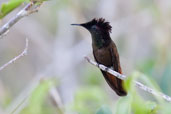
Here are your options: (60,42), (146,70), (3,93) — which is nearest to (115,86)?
(146,70)

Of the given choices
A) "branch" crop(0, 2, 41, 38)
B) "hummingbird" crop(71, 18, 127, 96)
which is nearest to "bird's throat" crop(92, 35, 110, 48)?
"hummingbird" crop(71, 18, 127, 96)

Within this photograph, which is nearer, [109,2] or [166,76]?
[166,76]

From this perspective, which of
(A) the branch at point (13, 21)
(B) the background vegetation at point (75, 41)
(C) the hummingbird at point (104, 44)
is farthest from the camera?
(B) the background vegetation at point (75, 41)

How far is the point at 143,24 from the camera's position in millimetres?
6145

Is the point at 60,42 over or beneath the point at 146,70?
beneath

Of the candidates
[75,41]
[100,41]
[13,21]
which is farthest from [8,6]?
[75,41]

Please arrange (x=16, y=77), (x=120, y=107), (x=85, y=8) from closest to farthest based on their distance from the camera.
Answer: (x=120, y=107) → (x=85, y=8) → (x=16, y=77)

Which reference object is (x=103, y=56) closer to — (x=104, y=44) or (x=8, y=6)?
(x=104, y=44)

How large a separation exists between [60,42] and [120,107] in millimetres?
4206

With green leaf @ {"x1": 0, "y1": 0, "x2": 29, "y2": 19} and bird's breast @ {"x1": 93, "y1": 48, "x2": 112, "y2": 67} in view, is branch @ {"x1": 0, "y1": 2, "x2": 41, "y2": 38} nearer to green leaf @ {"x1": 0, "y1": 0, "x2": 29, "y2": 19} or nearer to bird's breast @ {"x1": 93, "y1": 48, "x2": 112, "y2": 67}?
green leaf @ {"x1": 0, "y1": 0, "x2": 29, "y2": 19}

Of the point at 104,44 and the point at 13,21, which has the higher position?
the point at 13,21

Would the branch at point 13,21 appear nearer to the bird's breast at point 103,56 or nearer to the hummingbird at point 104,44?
the hummingbird at point 104,44

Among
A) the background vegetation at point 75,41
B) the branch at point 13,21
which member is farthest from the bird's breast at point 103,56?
the background vegetation at point 75,41

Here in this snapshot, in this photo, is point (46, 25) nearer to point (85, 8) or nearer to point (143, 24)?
point (85, 8)
